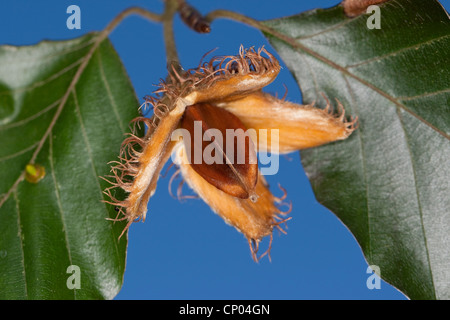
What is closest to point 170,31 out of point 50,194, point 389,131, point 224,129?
point 224,129

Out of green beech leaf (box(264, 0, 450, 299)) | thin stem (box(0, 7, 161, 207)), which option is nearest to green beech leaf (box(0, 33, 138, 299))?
thin stem (box(0, 7, 161, 207))

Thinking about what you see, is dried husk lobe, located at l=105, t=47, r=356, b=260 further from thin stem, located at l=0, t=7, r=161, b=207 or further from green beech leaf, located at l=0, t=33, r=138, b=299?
thin stem, located at l=0, t=7, r=161, b=207

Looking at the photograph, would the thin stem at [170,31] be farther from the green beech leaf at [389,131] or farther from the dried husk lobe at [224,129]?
the green beech leaf at [389,131]

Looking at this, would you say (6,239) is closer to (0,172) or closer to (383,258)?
(0,172)

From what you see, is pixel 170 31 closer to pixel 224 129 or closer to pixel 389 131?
pixel 224 129

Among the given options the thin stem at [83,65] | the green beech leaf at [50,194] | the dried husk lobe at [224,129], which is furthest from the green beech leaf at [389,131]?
the green beech leaf at [50,194]
